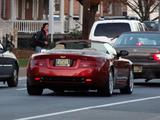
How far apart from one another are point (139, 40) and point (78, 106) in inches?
318

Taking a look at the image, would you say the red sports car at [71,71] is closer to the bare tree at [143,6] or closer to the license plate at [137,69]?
the license plate at [137,69]

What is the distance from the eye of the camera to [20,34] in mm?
46875

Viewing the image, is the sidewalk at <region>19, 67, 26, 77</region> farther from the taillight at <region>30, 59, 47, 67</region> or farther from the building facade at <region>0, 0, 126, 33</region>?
the building facade at <region>0, 0, 126, 33</region>

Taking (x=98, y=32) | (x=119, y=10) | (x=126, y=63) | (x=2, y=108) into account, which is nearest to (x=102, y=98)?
(x=126, y=63)

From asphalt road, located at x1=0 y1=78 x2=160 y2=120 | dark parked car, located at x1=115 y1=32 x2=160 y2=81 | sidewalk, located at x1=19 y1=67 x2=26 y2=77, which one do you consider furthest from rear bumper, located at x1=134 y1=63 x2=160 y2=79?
sidewalk, located at x1=19 y1=67 x2=26 y2=77

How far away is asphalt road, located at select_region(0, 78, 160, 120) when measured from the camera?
13172mm

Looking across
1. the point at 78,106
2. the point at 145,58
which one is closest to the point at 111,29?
the point at 145,58

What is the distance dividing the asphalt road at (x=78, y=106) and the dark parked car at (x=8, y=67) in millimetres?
1406

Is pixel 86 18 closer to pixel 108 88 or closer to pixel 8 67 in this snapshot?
pixel 8 67

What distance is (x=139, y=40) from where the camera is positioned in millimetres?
22781

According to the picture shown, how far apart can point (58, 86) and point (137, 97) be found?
1866 mm

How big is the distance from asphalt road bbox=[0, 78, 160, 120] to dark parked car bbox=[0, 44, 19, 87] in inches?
55.4

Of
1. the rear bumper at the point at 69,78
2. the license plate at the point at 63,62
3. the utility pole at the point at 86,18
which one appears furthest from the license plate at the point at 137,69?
the utility pole at the point at 86,18

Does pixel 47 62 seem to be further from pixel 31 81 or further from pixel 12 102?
pixel 12 102
